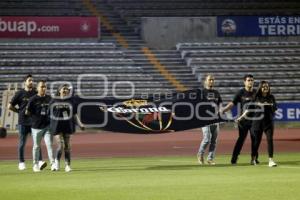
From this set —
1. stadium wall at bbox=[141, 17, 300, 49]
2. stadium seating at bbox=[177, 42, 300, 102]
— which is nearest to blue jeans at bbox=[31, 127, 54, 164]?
stadium seating at bbox=[177, 42, 300, 102]

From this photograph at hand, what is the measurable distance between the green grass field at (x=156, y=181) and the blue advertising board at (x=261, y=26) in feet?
77.2

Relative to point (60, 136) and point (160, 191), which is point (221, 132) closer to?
point (60, 136)

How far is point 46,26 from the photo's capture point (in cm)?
3809

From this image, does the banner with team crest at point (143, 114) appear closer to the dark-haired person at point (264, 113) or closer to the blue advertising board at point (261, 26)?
the dark-haired person at point (264, 113)

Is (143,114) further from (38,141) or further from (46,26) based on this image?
(46,26)

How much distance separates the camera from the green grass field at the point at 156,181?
10570 mm

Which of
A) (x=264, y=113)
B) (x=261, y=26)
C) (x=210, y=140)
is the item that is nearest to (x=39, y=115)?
(x=210, y=140)

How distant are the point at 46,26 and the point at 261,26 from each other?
1223 cm

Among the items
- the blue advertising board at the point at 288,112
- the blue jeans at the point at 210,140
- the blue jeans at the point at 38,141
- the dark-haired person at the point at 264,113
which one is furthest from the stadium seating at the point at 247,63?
the blue jeans at the point at 38,141

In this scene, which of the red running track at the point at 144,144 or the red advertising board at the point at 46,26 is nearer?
the red running track at the point at 144,144

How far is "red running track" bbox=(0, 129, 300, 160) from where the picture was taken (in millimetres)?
22016

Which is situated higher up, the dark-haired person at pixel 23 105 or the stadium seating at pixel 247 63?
the stadium seating at pixel 247 63

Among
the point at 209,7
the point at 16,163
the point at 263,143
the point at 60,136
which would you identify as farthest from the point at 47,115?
the point at 209,7

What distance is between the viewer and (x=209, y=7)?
138ft
